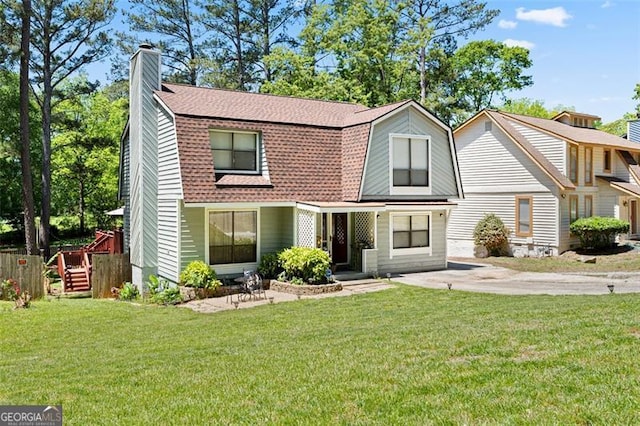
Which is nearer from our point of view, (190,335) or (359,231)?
(190,335)

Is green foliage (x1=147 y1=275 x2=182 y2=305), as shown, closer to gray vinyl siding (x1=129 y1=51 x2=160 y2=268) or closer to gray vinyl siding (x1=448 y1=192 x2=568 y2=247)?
gray vinyl siding (x1=129 y1=51 x2=160 y2=268)

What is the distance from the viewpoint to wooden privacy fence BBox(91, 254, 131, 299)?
62.0 ft

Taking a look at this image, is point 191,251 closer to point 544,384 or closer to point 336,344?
point 336,344

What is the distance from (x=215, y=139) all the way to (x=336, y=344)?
11035 millimetres

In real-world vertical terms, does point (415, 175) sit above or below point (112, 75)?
below

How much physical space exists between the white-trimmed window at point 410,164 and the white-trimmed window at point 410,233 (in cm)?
93

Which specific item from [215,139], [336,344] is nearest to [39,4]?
[215,139]

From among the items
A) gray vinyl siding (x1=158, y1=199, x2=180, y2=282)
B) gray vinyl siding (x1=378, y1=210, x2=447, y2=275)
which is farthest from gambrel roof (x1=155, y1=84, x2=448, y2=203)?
gray vinyl siding (x1=378, y1=210, x2=447, y2=275)

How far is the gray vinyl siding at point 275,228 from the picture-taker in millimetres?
18375

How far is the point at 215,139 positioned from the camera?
17.9 metres

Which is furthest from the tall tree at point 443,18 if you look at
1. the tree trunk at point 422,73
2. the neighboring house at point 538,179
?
the neighboring house at point 538,179

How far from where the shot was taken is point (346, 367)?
6938mm

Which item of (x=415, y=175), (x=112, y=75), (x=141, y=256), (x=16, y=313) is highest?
(x=112, y=75)

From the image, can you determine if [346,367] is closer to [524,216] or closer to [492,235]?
[492,235]
